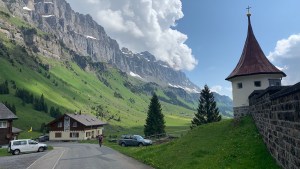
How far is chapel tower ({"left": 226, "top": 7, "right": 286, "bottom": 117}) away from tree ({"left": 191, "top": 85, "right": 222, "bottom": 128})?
37.4 metres

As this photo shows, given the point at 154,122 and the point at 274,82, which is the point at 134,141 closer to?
the point at 154,122

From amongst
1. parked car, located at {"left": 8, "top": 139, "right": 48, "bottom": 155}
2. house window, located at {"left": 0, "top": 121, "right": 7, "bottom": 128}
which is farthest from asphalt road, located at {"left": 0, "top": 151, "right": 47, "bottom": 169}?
house window, located at {"left": 0, "top": 121, "right": 7, "bottom": 128}

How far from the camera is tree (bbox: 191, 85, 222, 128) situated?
7494 cm

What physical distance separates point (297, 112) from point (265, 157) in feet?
26.3

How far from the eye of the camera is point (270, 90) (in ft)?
53.7

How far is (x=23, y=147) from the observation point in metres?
51.6

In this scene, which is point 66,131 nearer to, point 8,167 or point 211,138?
point 8,167

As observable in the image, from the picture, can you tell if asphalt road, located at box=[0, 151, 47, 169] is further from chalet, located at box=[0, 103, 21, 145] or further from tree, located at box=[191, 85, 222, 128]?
tree, located at box=[191, 85, 222, 128]

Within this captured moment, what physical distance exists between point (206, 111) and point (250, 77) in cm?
4116

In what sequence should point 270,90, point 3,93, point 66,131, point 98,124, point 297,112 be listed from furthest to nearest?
point 3,93, point 98,124, point 66,131, point 270,90, point 297,112

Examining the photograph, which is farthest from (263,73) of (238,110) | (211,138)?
(211,138)

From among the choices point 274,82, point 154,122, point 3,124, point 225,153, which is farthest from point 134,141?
point 225,153

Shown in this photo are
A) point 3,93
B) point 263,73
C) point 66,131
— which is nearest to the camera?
point 263,73

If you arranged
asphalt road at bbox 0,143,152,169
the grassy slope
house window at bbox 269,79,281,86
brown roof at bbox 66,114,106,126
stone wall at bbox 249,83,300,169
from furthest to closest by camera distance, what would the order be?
brown roof at bbox 66,114,106,126, house window at bbox 269,79,281,86, asphalt road at bbox 0,143,152,169, the grassy slope, stone wall at bbox 249,83,300,169
